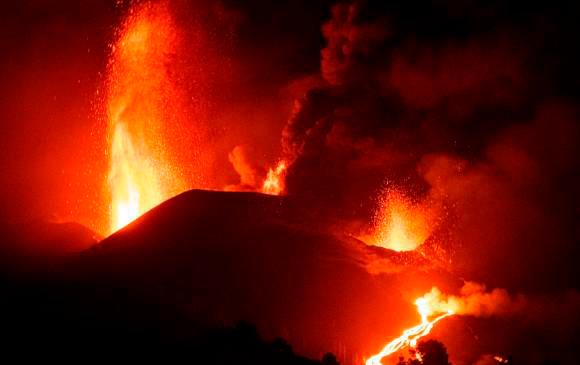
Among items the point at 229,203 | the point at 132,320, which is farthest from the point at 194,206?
the point at 132,320

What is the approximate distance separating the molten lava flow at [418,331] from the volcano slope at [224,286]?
0.54 m

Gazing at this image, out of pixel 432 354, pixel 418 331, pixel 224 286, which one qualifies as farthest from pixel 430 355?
pixel 224 286

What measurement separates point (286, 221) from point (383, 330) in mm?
11777

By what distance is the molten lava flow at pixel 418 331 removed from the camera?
26.8 m

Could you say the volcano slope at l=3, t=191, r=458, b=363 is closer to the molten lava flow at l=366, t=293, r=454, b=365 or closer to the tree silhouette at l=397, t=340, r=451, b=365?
the molten lava flow at l=366, t=293, r=454, b=365

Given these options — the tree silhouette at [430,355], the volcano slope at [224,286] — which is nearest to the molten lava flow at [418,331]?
the volcano slope at [224,286]

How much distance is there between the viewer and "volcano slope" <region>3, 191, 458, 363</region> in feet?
78.4

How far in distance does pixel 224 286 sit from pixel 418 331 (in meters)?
10.5

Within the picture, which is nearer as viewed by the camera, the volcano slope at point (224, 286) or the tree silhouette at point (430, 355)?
the tree silhouette at point (430, 355)

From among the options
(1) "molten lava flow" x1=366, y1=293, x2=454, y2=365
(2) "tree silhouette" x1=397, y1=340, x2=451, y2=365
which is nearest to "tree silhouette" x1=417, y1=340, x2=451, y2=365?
(2) "tree silhouette" x1=397, y1=340, x2=451, y2=365

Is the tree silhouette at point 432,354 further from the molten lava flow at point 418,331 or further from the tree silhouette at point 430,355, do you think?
the molten lava flow at point 418,331

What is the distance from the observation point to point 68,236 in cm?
3903

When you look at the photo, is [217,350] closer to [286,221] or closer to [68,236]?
[286,221]

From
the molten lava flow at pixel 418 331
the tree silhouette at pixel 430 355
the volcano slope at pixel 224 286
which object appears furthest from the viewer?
the molten lava flow at pixel 418 331
